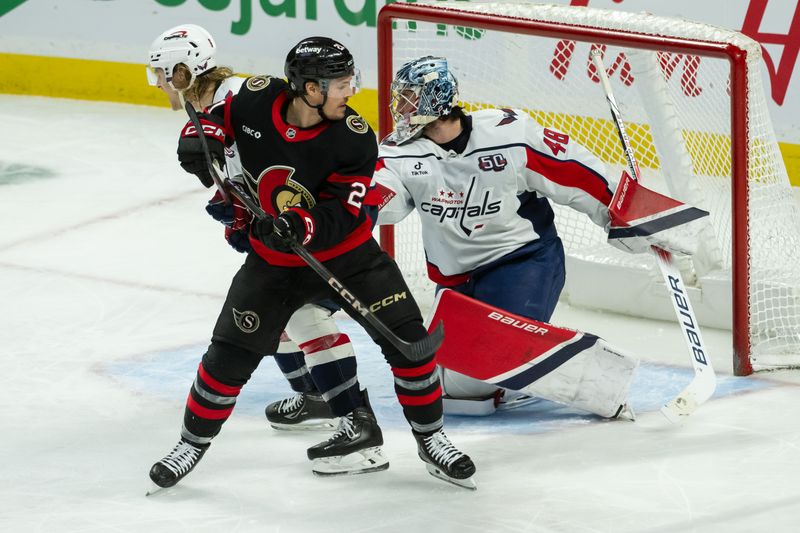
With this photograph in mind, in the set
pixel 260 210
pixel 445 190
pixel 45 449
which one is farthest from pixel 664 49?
pixel 45 449

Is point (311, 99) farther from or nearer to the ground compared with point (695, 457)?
farther from the ground

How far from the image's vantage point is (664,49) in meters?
3.82

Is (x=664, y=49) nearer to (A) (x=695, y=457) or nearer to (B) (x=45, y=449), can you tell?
(A) (x=695, y=457)

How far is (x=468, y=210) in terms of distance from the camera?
3.70 m

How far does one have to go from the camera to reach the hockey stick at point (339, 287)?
2.98 meters

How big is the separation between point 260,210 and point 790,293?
1.72 metres

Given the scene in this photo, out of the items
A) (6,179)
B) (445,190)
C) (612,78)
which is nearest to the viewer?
(445,190)

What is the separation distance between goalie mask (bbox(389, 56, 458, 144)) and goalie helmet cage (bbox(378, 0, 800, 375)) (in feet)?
1.93

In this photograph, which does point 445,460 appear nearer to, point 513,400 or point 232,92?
point 513,400

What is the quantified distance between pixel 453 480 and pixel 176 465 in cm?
59

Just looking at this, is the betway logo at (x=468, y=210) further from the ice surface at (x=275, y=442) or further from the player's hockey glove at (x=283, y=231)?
the player's hockey glove at (x=283, y=231)

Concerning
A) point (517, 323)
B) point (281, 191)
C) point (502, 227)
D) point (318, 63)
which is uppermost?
point (318, 63)

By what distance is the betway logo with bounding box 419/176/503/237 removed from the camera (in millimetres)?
3684

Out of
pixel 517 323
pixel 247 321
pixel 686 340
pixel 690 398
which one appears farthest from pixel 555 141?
pixel 247 321
